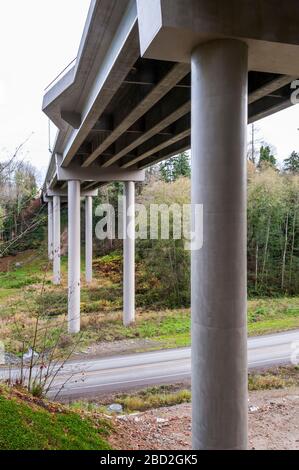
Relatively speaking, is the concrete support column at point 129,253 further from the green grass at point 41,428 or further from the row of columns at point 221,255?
the row of columns at point 221,255

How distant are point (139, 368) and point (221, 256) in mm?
8192

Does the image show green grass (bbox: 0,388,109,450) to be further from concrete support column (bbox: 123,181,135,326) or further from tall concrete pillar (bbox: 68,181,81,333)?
concrete support column (bbox: 123,181,135,326)

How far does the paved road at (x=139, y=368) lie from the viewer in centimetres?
979

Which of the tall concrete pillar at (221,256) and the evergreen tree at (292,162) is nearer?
the tall concrete pillar at (221,256)

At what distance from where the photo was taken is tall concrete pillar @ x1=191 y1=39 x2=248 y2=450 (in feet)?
13.2

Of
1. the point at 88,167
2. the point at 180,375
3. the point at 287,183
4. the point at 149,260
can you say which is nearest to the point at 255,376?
the point at 180,375

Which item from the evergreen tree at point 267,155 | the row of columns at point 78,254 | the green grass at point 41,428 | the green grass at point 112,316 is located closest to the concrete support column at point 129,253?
the row of columns at point 78,254

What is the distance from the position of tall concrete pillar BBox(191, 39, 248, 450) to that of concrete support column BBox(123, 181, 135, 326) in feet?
43.4

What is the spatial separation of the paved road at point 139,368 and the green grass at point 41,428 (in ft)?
11.4

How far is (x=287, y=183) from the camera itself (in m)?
24.8

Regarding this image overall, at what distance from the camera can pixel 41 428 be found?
4.86m

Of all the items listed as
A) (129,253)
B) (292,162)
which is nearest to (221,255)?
(129,253)

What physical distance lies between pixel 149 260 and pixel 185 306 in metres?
3.67

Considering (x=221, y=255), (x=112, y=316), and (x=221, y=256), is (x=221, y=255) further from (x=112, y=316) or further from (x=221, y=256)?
(x=112, y=316)
